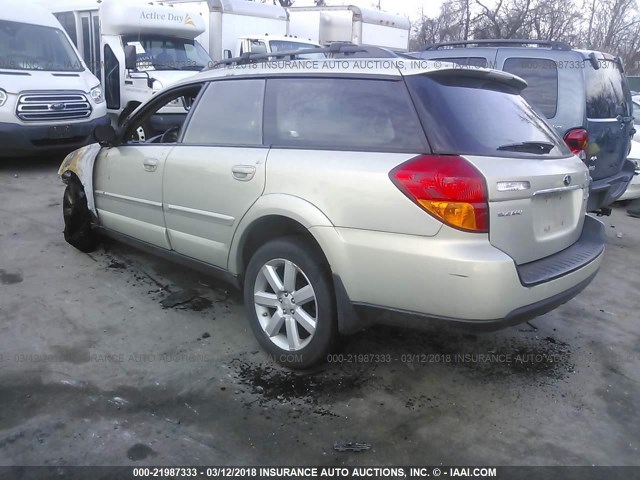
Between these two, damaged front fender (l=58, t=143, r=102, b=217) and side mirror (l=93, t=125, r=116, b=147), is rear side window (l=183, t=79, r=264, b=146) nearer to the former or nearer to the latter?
side mirror (l=93, t=125, r=116, b=147)

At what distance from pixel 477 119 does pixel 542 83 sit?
129 inches

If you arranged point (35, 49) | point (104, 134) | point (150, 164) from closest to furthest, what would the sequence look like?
point (150, 164)
point (104, 134)
point (35, 49)

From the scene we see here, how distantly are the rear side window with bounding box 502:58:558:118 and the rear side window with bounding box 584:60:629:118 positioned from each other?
31 cm

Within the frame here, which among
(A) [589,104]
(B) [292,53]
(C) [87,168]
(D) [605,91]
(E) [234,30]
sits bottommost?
(C) [87,168]

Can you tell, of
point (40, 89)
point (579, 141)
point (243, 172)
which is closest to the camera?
point (243, 172)

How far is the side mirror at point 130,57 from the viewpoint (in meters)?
10.2

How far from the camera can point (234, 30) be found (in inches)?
491

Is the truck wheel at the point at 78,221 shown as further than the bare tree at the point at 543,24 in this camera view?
No

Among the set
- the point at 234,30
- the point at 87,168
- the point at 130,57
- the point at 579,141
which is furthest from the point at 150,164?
the point at 234,30

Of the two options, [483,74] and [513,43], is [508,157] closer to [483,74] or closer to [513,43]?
[483,74]

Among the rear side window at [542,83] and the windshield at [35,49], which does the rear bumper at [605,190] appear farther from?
the windshield at [35,49]

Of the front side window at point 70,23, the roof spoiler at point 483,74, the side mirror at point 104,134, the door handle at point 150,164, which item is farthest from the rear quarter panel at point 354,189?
the front side window at point 70,23

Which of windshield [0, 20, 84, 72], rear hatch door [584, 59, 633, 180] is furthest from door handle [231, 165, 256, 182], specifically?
windshield [0, 20, 84, 72]

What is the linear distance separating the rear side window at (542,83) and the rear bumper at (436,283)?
10.3 ft
